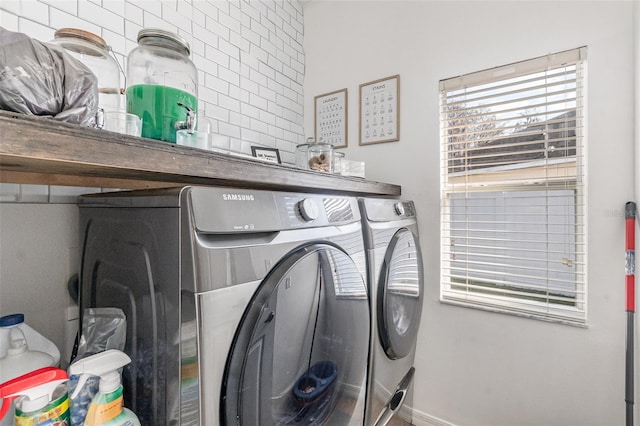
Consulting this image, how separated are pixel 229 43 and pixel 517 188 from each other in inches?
69.6

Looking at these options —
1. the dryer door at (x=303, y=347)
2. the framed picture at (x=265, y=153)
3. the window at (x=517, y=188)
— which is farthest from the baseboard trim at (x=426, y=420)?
the framed picture at (x=265, y=153)

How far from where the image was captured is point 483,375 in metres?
1.58

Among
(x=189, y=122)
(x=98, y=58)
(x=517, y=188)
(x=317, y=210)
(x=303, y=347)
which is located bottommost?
(x=303, y=347)

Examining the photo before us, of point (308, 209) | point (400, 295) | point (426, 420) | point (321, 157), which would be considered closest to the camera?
point (308, 209)

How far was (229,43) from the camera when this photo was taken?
169 cm

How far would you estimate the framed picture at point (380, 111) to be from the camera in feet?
6.14

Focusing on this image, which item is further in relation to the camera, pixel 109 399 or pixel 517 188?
pixel 517 188

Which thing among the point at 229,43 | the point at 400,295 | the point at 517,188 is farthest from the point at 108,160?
the point at 517,188

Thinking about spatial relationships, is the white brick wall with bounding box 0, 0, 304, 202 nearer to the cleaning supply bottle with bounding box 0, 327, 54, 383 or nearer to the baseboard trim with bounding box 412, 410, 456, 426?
the cleaning supply bottle with bounding box 0, 327, 54, 383

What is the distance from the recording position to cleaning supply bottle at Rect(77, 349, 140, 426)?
0.62 m

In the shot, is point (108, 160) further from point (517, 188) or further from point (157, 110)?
point (517, 188)

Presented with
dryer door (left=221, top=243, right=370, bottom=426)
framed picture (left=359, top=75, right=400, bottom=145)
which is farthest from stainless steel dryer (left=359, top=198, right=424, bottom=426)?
framed picture (left=359, top=75, right=400, bottom=145)

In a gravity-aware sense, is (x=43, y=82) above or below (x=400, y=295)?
above

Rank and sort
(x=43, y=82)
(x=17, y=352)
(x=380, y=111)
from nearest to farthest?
(x=43, y=82) → (x=17, y=352) → (x=380, y=111)
